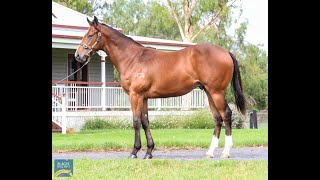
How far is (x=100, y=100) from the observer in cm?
2100

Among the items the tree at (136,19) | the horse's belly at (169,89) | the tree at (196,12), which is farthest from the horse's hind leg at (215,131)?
the tree at (136,19)

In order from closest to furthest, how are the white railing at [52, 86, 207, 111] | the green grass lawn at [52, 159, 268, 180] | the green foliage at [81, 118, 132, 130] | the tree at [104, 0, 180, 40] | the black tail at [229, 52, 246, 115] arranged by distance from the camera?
the green grass lawn at [52, 159, 268, 180] < the black tail at [229, 52, 246, 115] < the green foliage at [81, 118, 132, 130] < the white railing at [52, 86, 207, 111] < the tree at [104, 0, 180, 40]

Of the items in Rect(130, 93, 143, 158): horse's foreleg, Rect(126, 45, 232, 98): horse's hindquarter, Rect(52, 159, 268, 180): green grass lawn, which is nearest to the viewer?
Rect(52, 159, 268, 180): green grass lawn

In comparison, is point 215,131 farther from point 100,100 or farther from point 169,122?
point 100,100

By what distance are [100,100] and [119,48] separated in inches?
401

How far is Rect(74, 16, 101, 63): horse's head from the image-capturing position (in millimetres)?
10641

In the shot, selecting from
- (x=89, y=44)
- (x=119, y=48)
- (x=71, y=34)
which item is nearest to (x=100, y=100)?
(x=71, y=34)

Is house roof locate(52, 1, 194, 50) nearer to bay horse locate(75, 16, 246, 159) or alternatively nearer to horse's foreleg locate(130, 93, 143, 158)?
bay horse locate(75, 16, 246, 159)

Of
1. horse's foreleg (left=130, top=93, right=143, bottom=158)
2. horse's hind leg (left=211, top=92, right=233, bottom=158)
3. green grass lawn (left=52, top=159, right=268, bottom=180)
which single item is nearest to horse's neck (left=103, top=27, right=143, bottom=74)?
horse's foreleg (left=130, top=93, right=143, bottom=158)
